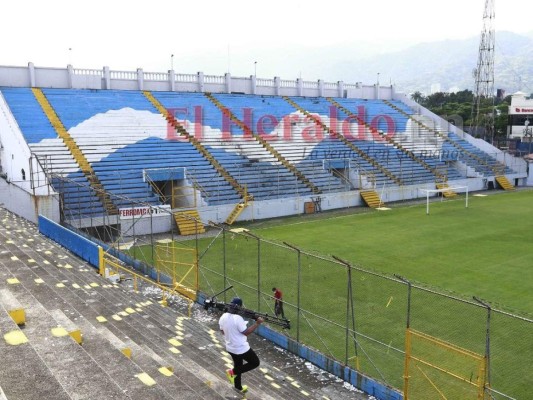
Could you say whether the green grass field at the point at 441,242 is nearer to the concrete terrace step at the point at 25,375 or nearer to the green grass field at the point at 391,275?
the green grass field at the point at 391,275

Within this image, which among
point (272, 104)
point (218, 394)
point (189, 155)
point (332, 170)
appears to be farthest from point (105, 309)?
point (272, 104)

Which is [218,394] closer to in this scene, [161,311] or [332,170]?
[161,311]

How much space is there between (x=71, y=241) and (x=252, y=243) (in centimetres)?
807

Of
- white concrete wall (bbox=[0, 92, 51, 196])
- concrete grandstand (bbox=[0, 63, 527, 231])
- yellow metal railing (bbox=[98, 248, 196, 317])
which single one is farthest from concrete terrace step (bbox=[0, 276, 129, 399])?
white concrete wall (bbox=[0, 92, 51, 196])

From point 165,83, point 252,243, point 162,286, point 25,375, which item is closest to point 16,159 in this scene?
point 252,243

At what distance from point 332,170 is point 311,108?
37.2 feet

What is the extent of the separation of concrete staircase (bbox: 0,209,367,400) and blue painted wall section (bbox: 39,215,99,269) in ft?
2.61

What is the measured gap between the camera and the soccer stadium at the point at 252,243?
10.4m

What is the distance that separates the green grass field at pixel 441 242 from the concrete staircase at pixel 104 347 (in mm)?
8356

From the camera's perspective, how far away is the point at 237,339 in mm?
9062

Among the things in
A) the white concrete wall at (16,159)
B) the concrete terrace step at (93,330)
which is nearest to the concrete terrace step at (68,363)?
the concrete terrace step at (93,330)

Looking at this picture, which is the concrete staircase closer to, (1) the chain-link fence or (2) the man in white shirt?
(2) the man in white shirt

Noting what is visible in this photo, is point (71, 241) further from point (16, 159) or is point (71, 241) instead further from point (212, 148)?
point (212, 148)

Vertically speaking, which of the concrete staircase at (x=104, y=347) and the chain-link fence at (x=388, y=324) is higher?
the concrete staircase at (x=104, y=347)
